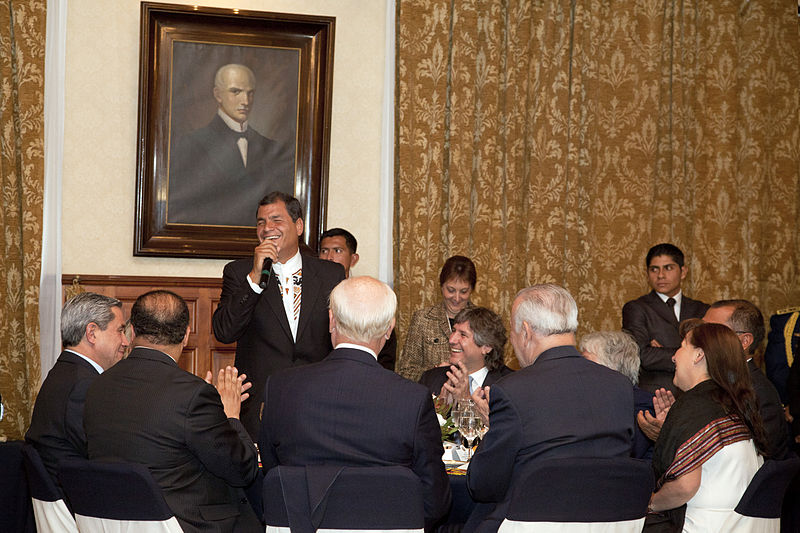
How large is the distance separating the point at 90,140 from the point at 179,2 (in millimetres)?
1188

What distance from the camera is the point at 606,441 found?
109 inches

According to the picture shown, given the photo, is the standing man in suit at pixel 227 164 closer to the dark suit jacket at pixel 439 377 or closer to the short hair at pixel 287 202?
the short hair at pixel 287 202

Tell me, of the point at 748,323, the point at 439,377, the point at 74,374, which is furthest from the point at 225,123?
the point at 748,323

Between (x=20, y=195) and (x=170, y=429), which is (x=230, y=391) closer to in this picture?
(x=170, y=429)

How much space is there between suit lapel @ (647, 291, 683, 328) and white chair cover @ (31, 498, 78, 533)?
414cm

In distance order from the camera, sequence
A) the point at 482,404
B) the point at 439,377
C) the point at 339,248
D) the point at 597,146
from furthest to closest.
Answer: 1. the point at 597,146
2. the point at 339,248
3. the point at 439,377
4. the point at 482,404

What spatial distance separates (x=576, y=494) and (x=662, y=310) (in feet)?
12.0

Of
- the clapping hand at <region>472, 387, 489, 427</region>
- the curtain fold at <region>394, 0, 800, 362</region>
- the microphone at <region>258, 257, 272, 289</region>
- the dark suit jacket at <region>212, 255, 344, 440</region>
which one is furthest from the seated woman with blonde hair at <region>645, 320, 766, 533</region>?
the curtain fold at <region>394, 0, 800, 362</region>

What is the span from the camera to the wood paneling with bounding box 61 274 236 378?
20.2 ft

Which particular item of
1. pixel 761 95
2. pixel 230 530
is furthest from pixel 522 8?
pixel 230 530

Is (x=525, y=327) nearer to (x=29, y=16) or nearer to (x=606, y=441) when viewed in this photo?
(x=606, y=441)

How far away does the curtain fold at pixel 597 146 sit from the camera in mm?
6625

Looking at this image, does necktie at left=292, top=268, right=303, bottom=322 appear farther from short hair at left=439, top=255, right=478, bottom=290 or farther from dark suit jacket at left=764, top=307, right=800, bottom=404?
dark suit jacket at left=764, top=307, right=800, bottom=404

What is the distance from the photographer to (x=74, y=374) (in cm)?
335
